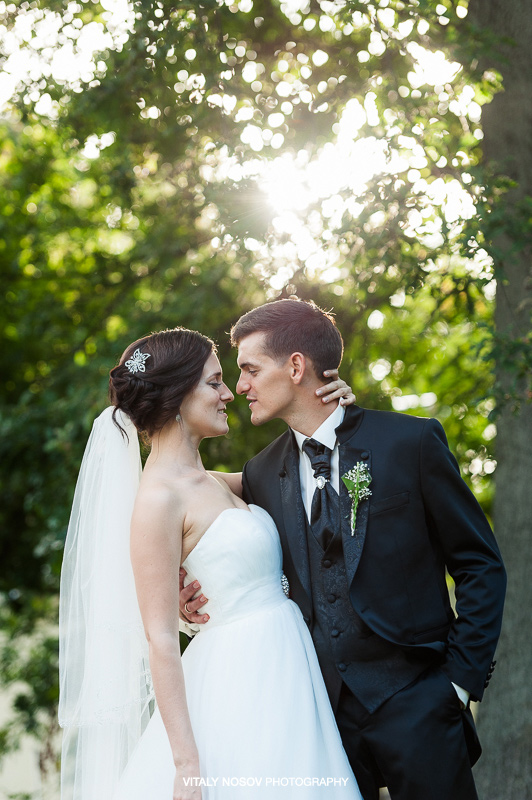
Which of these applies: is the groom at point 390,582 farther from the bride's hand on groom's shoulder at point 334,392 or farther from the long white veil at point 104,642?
the long white veil at point 104,642

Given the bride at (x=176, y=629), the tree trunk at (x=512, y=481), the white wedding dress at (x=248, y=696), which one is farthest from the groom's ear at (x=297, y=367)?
the tree trunk at (x=512, y=481)

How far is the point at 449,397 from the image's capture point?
6496 millimetres

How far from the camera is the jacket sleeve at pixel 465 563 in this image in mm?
2652

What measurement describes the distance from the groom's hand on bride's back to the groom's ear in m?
0.84

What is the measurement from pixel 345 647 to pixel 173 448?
38.4 inches

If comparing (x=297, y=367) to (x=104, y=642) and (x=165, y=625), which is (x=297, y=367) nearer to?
(x=165, y=625)

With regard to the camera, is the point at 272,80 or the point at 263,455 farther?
the point at 272,80

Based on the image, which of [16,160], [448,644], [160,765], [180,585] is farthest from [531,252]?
[16,160]

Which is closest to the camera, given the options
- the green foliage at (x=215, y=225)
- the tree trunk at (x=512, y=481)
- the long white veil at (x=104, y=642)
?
the long white veil at (x=104, y=642)

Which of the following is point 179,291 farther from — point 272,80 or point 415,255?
point 415,255

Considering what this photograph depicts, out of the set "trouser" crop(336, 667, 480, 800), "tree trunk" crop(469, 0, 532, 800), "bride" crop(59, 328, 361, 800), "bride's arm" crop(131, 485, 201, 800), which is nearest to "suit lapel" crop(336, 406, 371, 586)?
"bride" crop(59, 328, 361, 800)

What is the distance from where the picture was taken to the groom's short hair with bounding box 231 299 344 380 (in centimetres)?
295

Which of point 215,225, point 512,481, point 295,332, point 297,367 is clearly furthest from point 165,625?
point 512,481

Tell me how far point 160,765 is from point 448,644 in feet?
3.56
